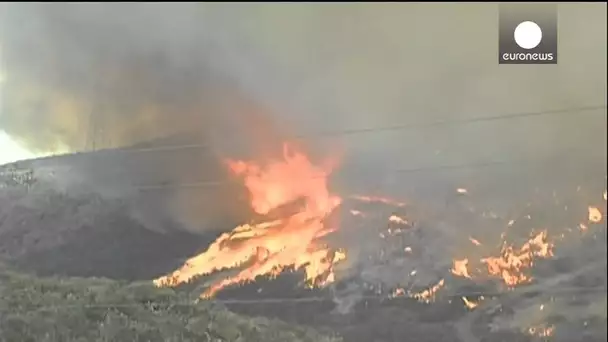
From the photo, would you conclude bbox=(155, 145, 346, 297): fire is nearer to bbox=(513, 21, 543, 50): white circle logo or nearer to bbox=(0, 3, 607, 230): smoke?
bbox=(0, 3, 607, 230): smoke

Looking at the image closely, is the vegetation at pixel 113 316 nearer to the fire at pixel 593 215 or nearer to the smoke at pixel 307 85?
the smoke at pixel 307 85

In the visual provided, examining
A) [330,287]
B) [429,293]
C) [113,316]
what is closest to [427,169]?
[429,293]

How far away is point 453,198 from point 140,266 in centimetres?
131

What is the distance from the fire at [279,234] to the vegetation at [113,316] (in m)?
0.12

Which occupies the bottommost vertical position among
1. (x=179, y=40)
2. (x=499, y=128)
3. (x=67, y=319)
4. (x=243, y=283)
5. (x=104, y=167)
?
(x=67, y=319)

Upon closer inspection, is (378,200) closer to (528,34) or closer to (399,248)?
(399,248)

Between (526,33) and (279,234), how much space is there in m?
1.32

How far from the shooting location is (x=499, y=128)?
123 inches

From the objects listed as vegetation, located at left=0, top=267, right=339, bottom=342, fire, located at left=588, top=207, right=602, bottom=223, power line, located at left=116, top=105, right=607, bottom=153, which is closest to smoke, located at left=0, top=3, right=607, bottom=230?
power line, located at left=116, top=105, right=607, bottom=153

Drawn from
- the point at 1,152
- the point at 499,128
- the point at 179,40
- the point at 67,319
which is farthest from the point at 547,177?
the point at 1,152

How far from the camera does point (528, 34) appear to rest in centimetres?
313

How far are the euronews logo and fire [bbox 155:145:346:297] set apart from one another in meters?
0.93

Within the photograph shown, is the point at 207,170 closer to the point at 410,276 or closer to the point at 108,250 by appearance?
the point at 108,250

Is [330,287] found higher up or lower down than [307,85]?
lower down
